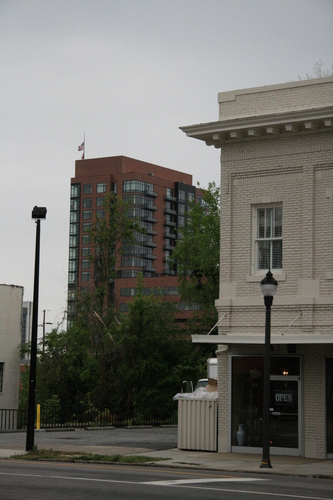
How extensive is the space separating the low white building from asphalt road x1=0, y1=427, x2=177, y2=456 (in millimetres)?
12461

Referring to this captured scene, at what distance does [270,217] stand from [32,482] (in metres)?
11.2

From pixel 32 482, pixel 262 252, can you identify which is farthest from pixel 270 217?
pixel 32 482

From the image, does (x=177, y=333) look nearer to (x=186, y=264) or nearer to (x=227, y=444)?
(x=186, y=264)

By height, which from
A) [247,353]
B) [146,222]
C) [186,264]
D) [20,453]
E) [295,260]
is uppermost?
[146,222]

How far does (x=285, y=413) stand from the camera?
21688 mm

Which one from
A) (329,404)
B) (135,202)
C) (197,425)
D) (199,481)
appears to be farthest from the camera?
(135,202)

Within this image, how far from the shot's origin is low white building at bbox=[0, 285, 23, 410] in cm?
4272

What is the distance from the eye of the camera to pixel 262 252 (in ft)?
74.9

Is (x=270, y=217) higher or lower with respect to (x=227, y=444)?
higher

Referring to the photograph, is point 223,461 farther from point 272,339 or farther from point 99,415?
point 99,415

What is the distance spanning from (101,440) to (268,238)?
27.9 feet

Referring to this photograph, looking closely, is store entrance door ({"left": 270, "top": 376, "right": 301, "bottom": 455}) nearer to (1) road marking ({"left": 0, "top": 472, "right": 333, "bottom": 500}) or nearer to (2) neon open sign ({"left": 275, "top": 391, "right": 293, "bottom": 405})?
(2) neon open sign ({"left": 275, "top": 391, "right": 293, "bottom": 405})

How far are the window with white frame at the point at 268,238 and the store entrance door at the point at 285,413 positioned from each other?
307 cm

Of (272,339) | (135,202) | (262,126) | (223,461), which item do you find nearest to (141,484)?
(223,461)
